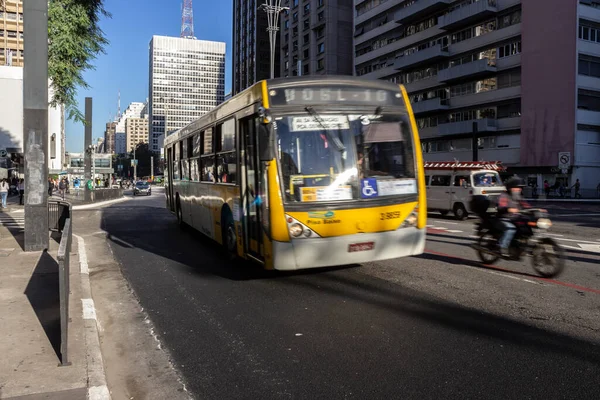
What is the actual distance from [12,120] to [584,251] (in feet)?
225

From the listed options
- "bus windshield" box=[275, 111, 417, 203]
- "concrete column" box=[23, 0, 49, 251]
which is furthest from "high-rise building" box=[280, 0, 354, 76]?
"bus windshield" box=[275, 111, 417, 203]

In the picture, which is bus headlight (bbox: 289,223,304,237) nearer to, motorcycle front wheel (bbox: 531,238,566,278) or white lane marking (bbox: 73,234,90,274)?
motorcycle front wheel (bbox: 531,238,566,278)

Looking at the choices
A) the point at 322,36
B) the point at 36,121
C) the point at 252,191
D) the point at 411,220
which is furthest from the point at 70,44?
the point at 322,36

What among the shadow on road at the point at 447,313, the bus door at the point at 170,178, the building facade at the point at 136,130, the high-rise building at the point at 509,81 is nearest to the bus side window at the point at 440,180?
the bus door at the point at 170,178

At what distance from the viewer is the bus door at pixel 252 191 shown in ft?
24.2

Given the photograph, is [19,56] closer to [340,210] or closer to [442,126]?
[442,126]

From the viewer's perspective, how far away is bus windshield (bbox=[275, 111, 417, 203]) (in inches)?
274

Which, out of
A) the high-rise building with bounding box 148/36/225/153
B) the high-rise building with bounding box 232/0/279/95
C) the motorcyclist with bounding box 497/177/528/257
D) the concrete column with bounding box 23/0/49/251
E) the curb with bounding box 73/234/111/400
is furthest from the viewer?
the high-rise building with bounding box 232/0/279/95

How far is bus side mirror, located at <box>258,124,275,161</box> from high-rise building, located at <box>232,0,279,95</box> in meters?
91.8

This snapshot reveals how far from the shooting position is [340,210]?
700 cm

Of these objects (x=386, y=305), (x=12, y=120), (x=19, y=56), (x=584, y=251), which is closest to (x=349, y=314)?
(x=386, y=305)

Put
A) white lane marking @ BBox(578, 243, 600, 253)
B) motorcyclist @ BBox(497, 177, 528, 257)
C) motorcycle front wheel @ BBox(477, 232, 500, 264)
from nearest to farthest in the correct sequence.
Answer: motorcyclist @ BBox(497, 177, 528, 257), motorcycle front wheel @ BBox(477, 232, 500, 264), white lane marking @ BBox(578, 243, 600, 253)

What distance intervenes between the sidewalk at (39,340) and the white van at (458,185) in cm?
1461

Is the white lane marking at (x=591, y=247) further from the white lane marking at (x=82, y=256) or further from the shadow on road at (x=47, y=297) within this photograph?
the shadow on road at (x=47, y=297)
